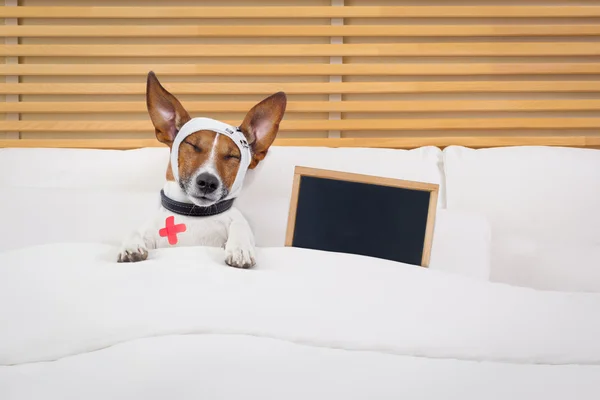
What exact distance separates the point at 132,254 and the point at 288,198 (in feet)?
1.78

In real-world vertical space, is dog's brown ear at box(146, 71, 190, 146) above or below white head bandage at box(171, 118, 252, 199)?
above

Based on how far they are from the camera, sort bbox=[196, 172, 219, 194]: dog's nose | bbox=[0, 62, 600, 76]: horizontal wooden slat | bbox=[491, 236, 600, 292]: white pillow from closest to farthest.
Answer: bbox=[196, 172, 219, 194]: dog's nose
bbox=[491, 236, 600, 292]: white pillow
bbox=[0, 62, 600, 76]: horizontal wooden slat

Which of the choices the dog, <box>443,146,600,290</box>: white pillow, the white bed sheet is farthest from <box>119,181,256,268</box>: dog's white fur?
<box>443,146,600,290</box>: white pillow

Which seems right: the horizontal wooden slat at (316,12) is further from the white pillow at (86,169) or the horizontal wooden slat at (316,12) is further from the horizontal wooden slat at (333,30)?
the white pillow at (86,169)

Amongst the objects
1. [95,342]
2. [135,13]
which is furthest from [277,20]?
[95,342]

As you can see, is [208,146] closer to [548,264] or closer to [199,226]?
[199,226]

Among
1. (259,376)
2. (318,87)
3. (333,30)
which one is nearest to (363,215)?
(259,376)

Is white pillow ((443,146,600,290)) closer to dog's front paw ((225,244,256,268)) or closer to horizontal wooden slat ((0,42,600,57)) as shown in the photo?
horizontal wooden slat ((0,42,600,57))

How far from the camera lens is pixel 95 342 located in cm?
62

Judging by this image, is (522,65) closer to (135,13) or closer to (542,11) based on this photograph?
(542,11)

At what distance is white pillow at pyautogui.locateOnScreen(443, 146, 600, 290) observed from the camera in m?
1.38

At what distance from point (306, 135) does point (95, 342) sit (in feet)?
4.23

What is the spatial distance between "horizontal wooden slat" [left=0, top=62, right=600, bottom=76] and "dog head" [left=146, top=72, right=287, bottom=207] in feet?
1.90

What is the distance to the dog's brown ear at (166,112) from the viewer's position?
47.8 inches
